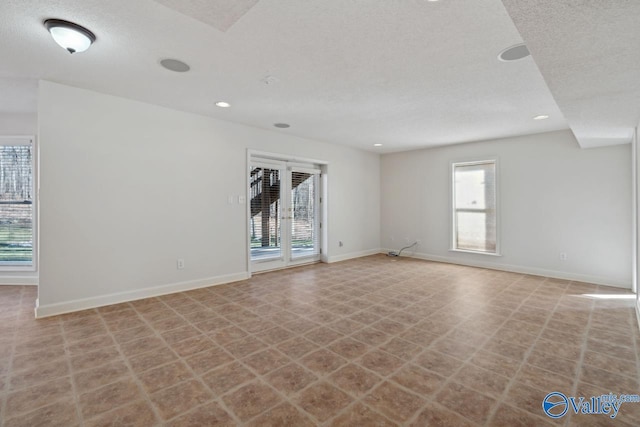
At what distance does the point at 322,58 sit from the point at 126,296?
11.9 feet

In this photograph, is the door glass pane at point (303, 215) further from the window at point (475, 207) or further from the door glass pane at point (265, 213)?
the window at point (475, 207)

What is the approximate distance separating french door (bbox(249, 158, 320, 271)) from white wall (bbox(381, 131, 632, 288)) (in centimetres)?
270

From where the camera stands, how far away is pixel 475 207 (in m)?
5.92

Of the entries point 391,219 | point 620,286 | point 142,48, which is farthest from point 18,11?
point 620,286

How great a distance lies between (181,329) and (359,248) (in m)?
4.70

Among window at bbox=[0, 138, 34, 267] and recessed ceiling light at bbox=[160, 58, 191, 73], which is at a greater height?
recessed ceiling light at bbox=[160, 58, 191, 73]

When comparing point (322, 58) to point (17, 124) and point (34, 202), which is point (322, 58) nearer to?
point (34, 202)

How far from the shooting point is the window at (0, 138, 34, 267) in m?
4.76

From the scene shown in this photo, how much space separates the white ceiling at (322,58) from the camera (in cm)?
188

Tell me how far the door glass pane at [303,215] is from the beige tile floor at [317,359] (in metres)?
2.08

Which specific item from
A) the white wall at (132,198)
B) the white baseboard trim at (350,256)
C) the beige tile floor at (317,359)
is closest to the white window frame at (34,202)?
the beige tile floor at (317,359)

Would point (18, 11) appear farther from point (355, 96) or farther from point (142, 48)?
point (355, 96)

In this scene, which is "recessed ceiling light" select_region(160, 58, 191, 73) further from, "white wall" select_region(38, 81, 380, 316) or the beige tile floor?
the beige tile floor

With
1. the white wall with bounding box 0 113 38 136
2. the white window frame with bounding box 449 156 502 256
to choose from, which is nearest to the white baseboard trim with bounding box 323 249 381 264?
the white window frame with bounding box 449 156 502 256
